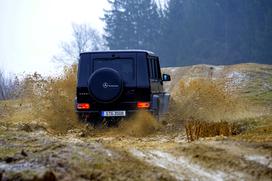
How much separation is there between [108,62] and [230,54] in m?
51.5

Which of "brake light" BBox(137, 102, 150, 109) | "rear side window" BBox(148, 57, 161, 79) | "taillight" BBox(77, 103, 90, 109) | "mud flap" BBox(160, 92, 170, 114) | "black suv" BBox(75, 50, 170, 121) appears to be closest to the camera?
"black suv" BBox(75, 50, 170, 121)

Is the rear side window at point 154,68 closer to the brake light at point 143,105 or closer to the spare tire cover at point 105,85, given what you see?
the brake light at point 143,105

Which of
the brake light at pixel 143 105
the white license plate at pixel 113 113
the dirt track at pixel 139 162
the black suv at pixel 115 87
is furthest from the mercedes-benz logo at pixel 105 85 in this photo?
the dirt track at pixel 139 162

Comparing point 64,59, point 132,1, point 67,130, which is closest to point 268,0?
point 132,1

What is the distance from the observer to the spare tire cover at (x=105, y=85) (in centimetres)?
1149

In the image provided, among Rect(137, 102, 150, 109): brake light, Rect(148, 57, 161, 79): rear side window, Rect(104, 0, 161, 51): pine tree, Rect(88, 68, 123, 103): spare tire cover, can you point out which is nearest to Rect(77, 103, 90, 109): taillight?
Rect(88, 68, 123, 103): spare tire cover

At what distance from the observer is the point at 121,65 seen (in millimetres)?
11961

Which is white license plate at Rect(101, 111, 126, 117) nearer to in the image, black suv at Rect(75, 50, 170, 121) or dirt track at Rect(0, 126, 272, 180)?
black suv at Rect(75, 50, 170, 121)

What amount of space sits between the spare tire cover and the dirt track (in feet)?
12.9

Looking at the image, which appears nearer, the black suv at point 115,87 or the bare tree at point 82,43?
the black suv at point 115,87

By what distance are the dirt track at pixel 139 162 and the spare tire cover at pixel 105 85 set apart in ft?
12.9

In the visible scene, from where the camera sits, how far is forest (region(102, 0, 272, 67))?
5975 centimetres

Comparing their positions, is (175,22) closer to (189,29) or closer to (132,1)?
(189,29)

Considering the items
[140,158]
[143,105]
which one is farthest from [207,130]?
[140,158]
